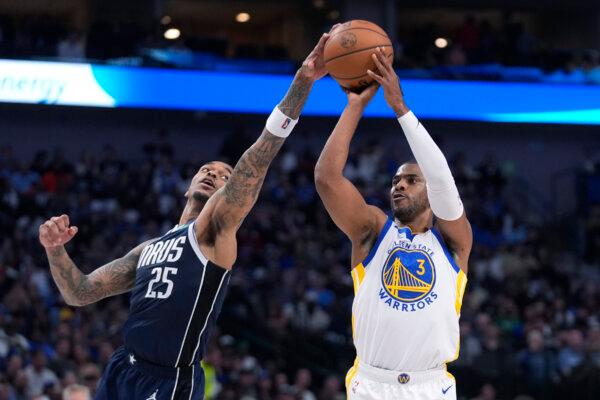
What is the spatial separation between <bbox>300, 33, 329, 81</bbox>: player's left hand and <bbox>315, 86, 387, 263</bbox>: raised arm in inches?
9.7

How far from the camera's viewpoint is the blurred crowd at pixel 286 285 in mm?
13641

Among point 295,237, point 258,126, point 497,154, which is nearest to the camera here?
point 295,237

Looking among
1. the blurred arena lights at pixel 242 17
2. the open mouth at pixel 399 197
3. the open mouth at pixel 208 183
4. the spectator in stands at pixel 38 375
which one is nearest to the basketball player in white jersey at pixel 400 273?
the open mouth at pixel 399 197

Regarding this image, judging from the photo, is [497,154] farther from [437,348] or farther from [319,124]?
[437,348]

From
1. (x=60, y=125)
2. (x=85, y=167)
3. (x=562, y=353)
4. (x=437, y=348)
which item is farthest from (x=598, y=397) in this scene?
(x=60, y=125)

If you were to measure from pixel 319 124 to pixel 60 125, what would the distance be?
228 inches

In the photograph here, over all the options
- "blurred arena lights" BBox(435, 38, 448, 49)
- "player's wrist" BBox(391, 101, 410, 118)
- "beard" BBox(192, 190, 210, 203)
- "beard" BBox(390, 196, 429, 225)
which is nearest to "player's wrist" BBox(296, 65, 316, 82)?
"player's wrist" BBox(391, 101, 410, 118)

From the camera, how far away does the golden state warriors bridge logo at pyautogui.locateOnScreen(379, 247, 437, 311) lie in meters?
5.36

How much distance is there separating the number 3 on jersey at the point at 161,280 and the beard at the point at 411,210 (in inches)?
48.7

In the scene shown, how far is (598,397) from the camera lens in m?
13.1

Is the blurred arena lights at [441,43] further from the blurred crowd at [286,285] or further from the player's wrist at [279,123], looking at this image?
the player's wrist at [279,123]

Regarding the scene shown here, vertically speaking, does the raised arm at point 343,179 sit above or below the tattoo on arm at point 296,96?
below

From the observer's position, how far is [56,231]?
18.5 feet

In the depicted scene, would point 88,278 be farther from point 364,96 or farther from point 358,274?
point 364,96
